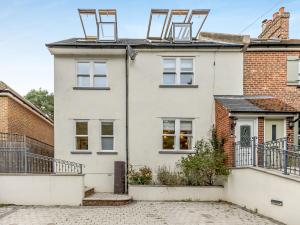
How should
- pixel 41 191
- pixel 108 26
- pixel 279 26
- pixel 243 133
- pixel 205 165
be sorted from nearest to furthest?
1. pixel 41 191
2. pixel 205 165
3. pixel 243 133
4. pixel 108 26
5. pixel 279 26

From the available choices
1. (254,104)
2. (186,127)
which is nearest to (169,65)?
(186,127)

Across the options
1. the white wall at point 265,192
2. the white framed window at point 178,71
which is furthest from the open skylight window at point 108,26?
the white wall at point 265,192

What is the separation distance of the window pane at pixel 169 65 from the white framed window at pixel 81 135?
196 inches

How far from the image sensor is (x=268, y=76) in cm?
1444

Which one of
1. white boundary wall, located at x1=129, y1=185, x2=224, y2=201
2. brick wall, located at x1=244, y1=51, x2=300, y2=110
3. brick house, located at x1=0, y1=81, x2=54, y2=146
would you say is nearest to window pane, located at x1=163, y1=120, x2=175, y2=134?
white boundary wall, located at x1=129, y1=185, x2=224, y2=201

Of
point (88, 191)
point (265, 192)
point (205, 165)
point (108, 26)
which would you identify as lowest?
point (88, 191)

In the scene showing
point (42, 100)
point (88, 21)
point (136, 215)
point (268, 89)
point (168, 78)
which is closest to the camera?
point (136, 215)

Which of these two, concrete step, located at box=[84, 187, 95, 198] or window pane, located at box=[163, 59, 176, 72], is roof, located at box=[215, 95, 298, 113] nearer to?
window pane, located at box=[163, 59, 176, 72]

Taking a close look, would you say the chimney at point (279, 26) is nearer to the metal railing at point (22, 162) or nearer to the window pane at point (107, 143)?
the window pane at point (107, 143)

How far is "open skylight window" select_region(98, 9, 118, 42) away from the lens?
1496 centimetres

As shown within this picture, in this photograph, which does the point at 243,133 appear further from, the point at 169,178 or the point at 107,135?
the point at 107,135

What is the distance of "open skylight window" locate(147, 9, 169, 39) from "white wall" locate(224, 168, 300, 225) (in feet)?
29.5

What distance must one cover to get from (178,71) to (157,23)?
3534 mm

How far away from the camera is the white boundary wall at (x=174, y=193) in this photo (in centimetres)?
1227
